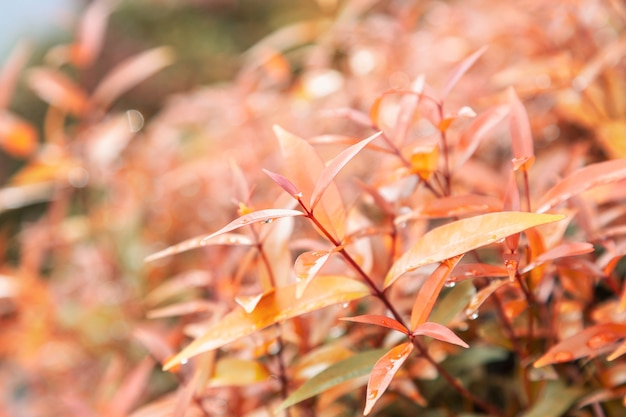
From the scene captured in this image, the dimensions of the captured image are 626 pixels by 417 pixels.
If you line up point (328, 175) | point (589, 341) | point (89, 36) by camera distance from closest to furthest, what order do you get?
point (328, 175)
point (589, 341)
point (89, 36)

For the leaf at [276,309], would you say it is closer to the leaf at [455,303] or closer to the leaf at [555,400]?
the leaf at [455,303]

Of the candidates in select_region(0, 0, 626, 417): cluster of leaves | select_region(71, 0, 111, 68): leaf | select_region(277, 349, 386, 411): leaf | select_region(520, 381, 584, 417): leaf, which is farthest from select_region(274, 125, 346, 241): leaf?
select_region(71, 0, 111, 68): leaf

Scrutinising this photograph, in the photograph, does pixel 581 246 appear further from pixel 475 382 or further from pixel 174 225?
pixel 174 225

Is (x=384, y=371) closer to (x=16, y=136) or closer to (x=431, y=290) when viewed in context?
(x=431, y=290)

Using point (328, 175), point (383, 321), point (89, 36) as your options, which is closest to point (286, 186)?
point (328, 175)

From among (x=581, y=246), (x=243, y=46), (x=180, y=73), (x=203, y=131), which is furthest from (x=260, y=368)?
(x=243, y=46)

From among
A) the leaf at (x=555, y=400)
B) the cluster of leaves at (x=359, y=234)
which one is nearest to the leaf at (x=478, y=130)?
the cluster of leaves at (x=359, y=234)
